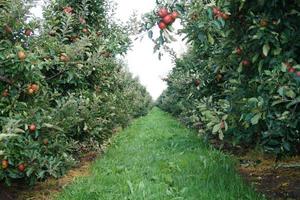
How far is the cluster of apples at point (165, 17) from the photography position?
3.28 m

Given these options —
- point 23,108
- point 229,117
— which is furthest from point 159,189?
point 23,108

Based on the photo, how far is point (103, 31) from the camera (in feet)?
30.5

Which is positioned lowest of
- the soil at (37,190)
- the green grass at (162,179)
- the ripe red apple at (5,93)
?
the soil at (37,190)

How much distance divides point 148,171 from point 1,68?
279cm

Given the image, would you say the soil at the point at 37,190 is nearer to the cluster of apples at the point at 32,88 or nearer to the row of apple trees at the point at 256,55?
the cluster of apples at the point at 32,88

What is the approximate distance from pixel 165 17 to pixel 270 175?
4.08 metres

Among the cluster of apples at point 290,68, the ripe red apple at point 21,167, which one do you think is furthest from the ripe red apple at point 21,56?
the cluster of apples at point 290,68

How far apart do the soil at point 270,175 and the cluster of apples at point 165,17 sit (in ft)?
6.50

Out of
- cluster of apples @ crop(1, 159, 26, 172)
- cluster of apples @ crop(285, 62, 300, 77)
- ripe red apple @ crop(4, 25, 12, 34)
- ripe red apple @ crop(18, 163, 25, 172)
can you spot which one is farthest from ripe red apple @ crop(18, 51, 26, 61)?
cluster of apples @ crop(285, 62, 300, 77)

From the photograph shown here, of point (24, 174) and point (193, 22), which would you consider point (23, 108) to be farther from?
point (193, 22)

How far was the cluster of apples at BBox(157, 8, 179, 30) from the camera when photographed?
3275 mm

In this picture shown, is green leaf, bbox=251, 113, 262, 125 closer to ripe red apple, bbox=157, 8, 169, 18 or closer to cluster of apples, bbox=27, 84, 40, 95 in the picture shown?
ripe red apple, bbox=157, 8, 169, 18

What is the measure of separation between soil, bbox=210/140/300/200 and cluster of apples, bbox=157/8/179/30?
6.50 feet

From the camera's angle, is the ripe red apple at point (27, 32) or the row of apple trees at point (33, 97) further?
the ripe red apple at point (27, 32)
